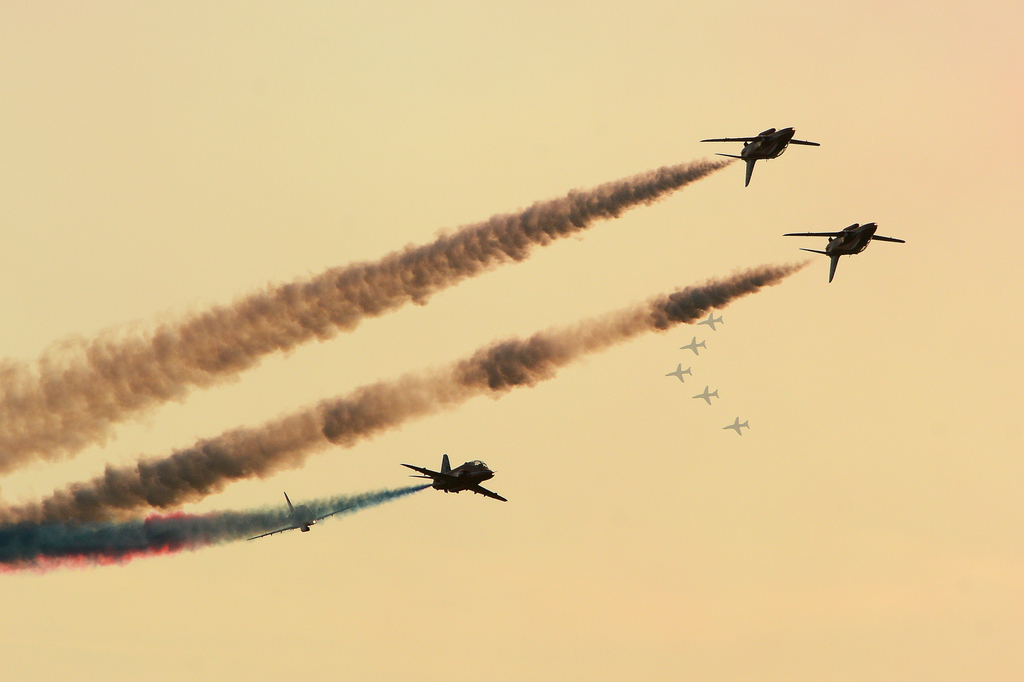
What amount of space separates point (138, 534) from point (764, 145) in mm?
52968

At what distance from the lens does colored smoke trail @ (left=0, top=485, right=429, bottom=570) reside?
9981 cm

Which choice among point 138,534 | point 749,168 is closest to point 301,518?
point 138,534

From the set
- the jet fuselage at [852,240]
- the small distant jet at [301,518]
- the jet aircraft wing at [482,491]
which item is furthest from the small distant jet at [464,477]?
the jet fuselage at [852,240]

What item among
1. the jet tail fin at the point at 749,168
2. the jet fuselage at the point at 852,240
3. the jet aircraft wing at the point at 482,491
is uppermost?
the jet tail fin at the point at 749,168

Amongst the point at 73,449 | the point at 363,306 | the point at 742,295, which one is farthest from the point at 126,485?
the point at 742,295

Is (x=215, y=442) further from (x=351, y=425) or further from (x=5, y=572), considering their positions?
(x=5, y=572)

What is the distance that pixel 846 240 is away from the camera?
101 metres

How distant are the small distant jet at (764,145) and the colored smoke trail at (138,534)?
112 feet

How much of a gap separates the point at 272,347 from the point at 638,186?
28890 mm

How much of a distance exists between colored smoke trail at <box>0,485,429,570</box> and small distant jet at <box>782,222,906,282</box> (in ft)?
110

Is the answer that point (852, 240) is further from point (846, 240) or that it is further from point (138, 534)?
point (138, 534)

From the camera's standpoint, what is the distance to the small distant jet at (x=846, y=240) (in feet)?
327

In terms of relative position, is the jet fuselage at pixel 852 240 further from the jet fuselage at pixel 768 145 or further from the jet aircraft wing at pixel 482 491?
the jet aircraft wing at pixel 482 491

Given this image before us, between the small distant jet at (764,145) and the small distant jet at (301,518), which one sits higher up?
the small distant jet at (764,145)
